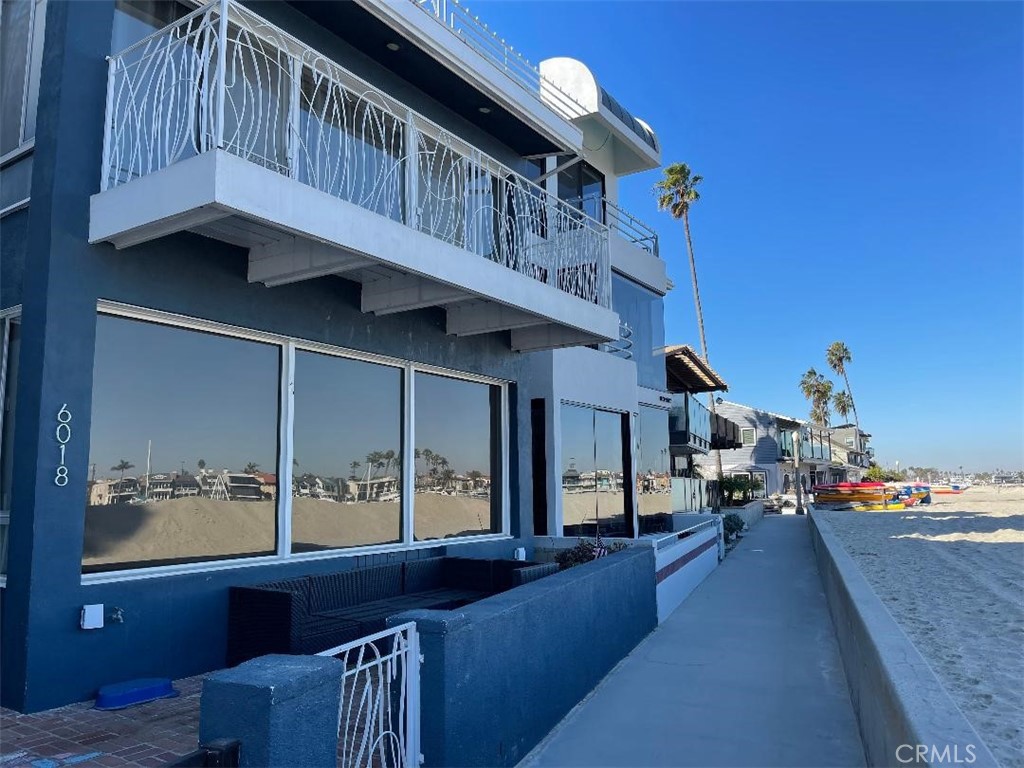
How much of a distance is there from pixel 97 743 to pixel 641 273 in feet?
40.8

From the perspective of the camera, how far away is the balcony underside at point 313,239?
15.4ft

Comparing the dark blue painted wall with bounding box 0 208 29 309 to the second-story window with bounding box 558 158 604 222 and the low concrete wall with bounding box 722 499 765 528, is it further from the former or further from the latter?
the low concrete wall with bounding box 722 499 765 528

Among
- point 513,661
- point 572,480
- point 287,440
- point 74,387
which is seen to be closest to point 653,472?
point 572,480

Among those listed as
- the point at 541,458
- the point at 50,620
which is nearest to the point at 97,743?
the point at 50,620

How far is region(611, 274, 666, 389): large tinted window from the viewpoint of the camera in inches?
554

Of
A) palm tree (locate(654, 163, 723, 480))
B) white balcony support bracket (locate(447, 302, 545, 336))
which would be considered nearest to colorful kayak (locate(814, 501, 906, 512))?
palm tree (locate(654, 163, 723, 480))

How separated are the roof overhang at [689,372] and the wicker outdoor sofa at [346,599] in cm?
1166

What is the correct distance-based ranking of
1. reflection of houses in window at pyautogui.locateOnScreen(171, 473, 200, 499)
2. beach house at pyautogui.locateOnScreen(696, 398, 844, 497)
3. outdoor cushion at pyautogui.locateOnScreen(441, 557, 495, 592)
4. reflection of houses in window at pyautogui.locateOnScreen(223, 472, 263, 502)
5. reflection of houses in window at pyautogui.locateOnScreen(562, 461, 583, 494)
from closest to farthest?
reflection of houses in window at pyautogui.locateOnScreen(171, 473, 200, 499) → reflection of houses in window at pyautogui.locateOnScreen(223, 472, 263, 502) → outdoor cushion at pyautogui.locateOnScreen(441, 557, 495, 592) → reflection of houses in window at pyautogui.locateOnScreen(562, 461, 583, 494) → beach house at pyautogui.locateOnScreen(696, 398, 844, 497)

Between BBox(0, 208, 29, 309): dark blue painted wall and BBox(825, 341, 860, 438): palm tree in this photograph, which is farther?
BBox(825, 341, 860, 438): palm tree

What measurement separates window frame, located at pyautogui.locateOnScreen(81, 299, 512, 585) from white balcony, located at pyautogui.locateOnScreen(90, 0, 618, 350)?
20.9 inches

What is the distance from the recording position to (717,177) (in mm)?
36844

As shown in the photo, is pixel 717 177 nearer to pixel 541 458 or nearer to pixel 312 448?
pixel 541 458

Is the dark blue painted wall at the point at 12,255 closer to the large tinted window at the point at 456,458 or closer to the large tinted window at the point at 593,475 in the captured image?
the large tinted window at the point at 456,458

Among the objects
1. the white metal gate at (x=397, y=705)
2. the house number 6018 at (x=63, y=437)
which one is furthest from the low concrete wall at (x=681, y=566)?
the house number 6018 at (x=63, y=437)
